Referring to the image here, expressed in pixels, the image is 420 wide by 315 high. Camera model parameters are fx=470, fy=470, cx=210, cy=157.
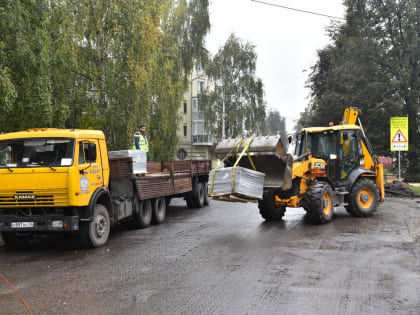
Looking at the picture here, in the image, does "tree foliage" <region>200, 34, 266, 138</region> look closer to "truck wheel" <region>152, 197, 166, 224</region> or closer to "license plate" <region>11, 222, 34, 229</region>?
"truck wheel" <region>152, 197, 166, 224</region>

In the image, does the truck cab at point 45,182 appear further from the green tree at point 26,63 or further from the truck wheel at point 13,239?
the green tree at point 26,63

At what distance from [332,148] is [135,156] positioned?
5.89 m

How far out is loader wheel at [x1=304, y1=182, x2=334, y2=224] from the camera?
473 inches

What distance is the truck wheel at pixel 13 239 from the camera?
33.8ft

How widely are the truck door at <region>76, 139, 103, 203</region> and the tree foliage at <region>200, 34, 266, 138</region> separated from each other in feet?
114

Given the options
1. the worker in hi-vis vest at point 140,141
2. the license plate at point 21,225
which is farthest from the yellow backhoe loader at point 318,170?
the license plate at point 21,225

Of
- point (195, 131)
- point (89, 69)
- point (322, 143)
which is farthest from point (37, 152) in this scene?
point (195, 131)

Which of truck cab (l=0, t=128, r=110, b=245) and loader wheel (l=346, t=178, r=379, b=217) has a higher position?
truck cab (l=0, t=128, r=110, b=245)

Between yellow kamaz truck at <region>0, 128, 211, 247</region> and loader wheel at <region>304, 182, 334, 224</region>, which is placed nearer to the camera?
yellow kamaz truck at <region>0, 128, 211, 247</region>

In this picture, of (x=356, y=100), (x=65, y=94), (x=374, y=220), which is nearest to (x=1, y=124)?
(x=65, y=94)

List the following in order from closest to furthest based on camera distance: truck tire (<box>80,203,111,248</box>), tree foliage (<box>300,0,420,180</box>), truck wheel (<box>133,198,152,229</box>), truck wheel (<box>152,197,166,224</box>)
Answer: truck tire (<box>80,203,111,248</box>)
truck wheel (<box>133,198,152,229</box>)
truck wheel (<box>152,197,166,224</box>)
tree foliage (<box>300,0,420,180</box>)

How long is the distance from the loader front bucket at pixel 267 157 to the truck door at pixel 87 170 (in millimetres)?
3153

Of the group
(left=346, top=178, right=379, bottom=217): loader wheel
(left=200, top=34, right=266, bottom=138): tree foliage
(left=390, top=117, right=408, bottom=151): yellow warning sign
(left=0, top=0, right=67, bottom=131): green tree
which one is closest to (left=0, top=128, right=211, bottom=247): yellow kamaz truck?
(left=0, top=0, right=67, bottom=131): green tree

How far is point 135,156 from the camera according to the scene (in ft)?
38.6
